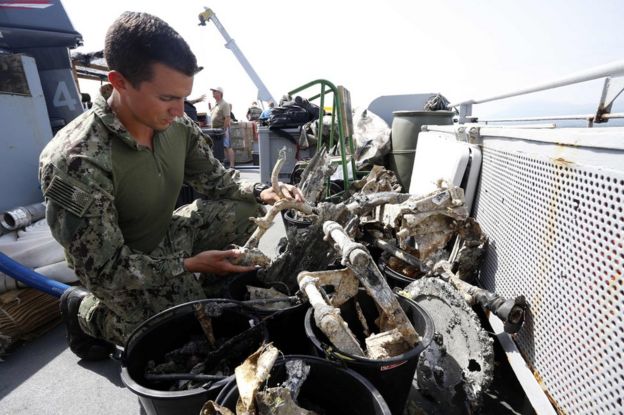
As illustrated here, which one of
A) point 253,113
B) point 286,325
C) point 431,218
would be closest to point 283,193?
point 286,325

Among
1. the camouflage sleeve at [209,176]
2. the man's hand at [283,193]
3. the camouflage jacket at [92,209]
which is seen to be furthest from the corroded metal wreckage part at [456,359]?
the camouflage sleeve at [209,176]

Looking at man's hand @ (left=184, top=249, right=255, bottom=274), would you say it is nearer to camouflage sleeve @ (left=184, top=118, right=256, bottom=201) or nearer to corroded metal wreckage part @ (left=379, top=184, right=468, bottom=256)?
camouflage sleeve @ (left=184, top=118, right=256, bottom=201)

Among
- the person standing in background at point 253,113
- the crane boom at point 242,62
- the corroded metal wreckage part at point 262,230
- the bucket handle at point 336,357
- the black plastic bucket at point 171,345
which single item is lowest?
the black plastic bucket at point 171,345

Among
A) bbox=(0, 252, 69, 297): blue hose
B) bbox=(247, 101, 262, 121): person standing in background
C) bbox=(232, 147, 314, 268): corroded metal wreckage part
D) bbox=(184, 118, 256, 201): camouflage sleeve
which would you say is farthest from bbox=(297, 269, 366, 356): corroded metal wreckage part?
bbox=(247, 101, 262, 121): person standing in background

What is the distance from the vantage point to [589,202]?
3.49 ft

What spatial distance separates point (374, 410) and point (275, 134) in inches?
161

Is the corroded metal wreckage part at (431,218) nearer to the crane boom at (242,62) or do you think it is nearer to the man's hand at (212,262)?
the man's hand at (212,262)

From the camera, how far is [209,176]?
2307 mm

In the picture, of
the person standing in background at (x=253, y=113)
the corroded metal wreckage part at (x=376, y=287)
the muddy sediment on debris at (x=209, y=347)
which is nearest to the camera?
the corroded metal wreckage part at (x=376, y=287)

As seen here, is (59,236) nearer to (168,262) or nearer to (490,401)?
(168,262)

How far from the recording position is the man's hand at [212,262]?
1.52 metres

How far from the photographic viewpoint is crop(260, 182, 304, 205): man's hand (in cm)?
197

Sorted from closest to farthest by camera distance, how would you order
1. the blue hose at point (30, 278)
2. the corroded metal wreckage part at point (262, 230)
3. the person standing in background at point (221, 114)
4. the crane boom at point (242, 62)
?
1. the corroded metal wreckage part at point (262, 230)
2. the blue hose at point (30, 278)
3. the person standing in background at point (221, 114)
4. the crane boom at point (242, 62)

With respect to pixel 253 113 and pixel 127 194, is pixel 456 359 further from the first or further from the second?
pixel 253 113
